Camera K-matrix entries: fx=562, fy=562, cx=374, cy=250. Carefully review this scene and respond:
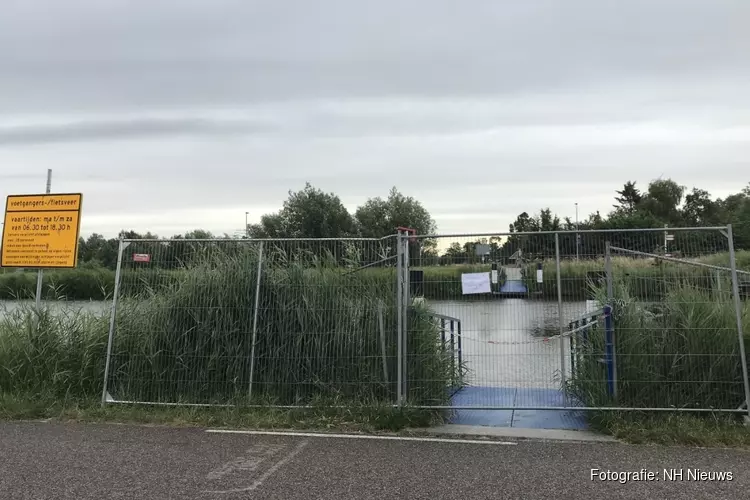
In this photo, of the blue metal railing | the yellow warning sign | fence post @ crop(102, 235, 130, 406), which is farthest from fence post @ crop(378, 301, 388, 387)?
the yellow warning sign

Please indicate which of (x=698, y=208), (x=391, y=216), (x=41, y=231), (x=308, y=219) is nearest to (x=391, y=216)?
(x=391, y=216)

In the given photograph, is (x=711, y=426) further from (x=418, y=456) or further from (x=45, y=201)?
(x=45, y=201)

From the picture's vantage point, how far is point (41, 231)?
28.7ft

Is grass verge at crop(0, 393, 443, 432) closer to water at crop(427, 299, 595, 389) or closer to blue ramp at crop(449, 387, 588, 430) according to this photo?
blue ramp at crop(449, 387, 588, 430)

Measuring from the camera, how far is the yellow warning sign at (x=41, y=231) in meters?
8.57

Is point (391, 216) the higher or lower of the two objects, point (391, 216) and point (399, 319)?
the higher

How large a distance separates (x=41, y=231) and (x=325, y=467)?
20.8 ft

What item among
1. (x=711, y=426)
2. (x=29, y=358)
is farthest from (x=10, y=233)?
(x=711, y=426)

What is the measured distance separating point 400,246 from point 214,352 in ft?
9.40

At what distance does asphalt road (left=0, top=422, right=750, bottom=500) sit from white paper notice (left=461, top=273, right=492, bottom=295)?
173 centimetres

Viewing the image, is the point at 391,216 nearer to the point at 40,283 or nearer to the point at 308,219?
the point at 308,219

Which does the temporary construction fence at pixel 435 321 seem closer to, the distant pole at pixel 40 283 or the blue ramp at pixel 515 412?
the blue ramp at pixel 515 412

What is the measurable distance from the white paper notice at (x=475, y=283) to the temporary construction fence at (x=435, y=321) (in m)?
0.02

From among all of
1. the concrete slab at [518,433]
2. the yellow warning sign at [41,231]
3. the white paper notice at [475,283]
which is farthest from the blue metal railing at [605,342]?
the yellow warning sign at [41,231]
